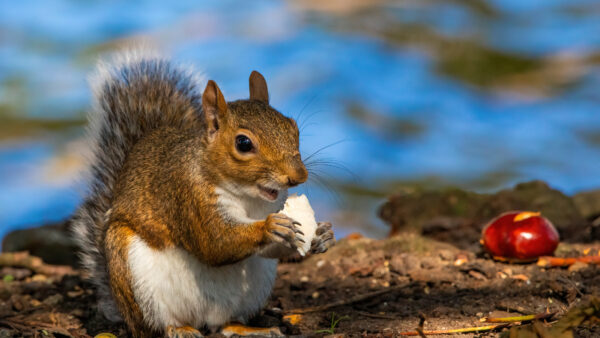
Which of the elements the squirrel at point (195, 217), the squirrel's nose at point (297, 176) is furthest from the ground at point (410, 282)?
→ the squirrel's nose at point (297, 176)

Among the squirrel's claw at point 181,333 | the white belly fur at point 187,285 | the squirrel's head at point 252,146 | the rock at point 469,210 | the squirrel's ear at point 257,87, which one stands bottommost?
the squirrel's claw at point 181,333

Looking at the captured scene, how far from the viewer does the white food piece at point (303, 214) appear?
3.05 meters

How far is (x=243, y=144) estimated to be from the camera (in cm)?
296

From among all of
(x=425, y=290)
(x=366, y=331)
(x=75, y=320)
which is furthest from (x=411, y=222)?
(x=75, y=320)

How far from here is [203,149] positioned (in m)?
3.12

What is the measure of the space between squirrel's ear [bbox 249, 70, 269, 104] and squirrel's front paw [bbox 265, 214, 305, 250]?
780 millimetres

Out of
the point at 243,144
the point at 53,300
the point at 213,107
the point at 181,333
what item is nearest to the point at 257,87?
the point at 213,107

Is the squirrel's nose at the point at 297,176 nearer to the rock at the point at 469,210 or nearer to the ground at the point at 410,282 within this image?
the ground at the point at 410,282

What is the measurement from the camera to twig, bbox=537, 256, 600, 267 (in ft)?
13.6

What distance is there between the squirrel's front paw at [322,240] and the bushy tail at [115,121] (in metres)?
A: 1.09

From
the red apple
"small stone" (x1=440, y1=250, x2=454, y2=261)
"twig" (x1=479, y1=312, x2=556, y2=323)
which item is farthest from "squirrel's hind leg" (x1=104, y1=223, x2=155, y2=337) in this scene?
the red apple

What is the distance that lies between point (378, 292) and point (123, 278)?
1484mm

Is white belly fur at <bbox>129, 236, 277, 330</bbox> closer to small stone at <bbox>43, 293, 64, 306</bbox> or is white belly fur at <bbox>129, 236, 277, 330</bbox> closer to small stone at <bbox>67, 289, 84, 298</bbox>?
small stone at <bbox>43, 293, 64, 306</bbox>

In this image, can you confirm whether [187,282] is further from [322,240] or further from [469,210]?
[469,210]
